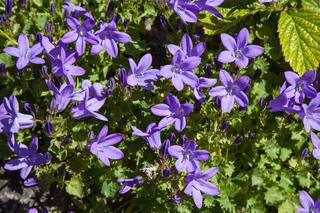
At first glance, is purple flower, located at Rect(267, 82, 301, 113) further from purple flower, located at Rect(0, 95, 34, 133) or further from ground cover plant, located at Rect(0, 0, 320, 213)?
purple flower, located at Rect(0, 95, 34, 133)

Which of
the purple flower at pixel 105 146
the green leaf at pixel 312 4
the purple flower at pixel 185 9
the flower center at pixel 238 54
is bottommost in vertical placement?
the purple flower at pixel 105 146

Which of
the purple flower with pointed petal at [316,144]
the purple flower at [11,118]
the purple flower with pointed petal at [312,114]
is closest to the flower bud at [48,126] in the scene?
the purple flower at [11,118]

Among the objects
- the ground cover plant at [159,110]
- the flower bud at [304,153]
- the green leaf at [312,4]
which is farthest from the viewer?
the green leaf at [312,4]

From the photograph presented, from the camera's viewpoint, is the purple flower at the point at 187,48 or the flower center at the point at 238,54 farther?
the flower center at the point at 238,54

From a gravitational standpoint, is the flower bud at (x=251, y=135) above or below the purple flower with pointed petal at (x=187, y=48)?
below

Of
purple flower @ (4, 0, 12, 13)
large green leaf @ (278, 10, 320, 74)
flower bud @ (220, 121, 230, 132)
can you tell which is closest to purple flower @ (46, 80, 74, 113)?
purple flower @ (4, 0, 12, 13)

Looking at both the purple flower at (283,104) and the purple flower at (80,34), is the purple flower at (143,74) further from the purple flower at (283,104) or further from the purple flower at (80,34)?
the purple flower at (283,104)

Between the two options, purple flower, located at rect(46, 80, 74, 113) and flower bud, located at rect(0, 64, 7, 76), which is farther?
flower bud, located at rect(0, 64, 7, 76)

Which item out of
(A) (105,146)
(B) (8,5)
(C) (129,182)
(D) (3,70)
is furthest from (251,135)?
(B) (8,5)
